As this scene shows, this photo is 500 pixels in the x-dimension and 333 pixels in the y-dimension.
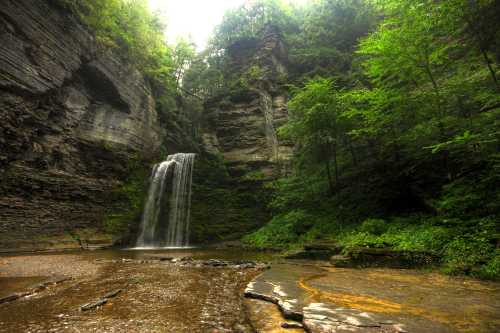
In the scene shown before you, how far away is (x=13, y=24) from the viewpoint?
12.8m

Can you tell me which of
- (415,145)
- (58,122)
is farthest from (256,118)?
(415,145)

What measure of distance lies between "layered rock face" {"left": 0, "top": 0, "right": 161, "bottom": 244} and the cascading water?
2314 mm

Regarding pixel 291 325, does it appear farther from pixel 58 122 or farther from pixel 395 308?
pixel 58 122

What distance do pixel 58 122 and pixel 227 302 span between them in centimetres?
1626

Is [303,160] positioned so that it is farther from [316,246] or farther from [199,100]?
[199,100]

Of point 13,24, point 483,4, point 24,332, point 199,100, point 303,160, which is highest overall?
point 199,100

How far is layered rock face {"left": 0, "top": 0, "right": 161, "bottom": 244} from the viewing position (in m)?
12.8

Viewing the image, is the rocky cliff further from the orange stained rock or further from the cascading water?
the orange stained rock

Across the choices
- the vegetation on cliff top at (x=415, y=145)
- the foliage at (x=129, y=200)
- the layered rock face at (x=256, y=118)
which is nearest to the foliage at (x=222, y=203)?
the layered rock face at (x=256, y=118)

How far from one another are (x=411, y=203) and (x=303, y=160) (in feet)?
18.6

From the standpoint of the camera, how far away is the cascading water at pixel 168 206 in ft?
59.4


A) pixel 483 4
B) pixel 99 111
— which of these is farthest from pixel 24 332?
pixel 99 111

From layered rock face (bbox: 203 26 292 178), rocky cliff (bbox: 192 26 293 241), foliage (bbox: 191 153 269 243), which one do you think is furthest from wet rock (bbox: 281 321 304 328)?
layered rock face (bbox: 203 26 292 178)

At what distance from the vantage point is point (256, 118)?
23.0 metres
